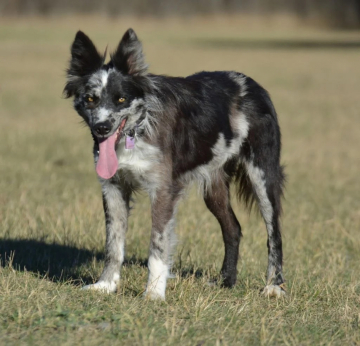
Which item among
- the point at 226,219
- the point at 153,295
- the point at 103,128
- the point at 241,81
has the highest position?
the point at 241,81

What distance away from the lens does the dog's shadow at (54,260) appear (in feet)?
21.7

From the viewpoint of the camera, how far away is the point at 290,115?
847 inches

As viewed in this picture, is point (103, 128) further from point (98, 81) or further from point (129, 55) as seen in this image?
point (129, 55)

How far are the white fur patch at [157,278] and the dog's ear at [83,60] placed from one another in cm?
150

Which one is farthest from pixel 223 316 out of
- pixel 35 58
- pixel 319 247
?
pixel 35 58

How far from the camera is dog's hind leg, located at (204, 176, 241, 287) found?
6949 millimetres

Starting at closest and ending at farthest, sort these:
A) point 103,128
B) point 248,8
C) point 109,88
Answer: point 103,128, point 109,88, point 248,8

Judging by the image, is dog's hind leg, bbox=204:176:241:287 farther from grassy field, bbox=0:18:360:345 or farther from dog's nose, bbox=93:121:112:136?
dog's nose, bbox=93:121:112:136

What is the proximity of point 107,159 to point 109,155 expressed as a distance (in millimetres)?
42

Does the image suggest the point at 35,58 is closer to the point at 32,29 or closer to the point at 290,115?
the point at 290,115

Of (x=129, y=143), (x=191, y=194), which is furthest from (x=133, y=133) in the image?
(x=191, y=194)

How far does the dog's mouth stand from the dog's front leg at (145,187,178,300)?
454mm

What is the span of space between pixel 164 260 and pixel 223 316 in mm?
903

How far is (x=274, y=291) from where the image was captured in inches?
247
